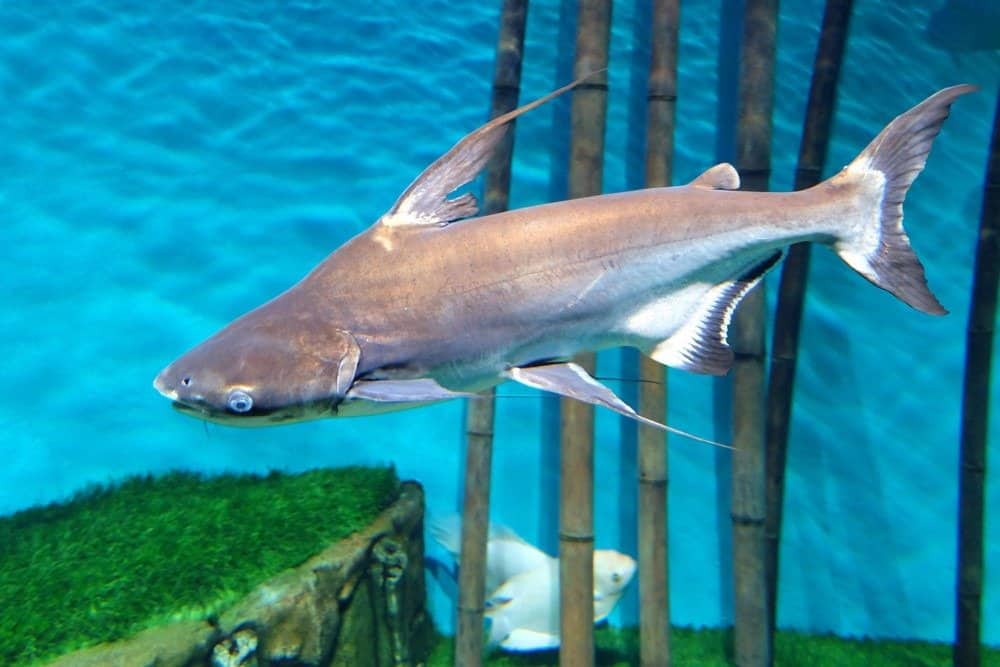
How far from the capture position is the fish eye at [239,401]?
5.57 feet

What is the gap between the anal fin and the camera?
6.48 ft

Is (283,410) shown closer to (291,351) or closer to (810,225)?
(291,351)

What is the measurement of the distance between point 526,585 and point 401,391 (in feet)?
12.1

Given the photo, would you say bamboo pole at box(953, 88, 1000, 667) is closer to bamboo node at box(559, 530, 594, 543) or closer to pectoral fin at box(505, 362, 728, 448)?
bamboo node at box(559, 530, 594, 543)

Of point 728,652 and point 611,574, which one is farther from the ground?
point 611,574

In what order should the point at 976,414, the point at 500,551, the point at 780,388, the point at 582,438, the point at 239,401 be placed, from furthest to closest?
the point at 500,551 < the point at 780,388 < the point at 976,414 < the point at 582,438 < the point at 239,401

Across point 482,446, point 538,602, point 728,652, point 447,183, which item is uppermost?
point 447,183

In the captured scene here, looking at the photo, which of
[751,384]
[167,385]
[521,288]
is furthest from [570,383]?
[751,384]

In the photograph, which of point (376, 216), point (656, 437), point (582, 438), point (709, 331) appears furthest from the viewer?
point (376, 216)

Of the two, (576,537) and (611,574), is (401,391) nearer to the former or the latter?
(576,537)

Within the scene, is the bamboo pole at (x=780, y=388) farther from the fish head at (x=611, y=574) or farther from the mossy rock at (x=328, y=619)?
the mossy rock at (x=328, y=619)

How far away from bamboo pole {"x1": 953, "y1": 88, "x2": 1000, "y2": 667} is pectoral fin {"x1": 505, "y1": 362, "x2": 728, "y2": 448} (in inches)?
120

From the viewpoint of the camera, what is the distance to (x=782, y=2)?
20.5 ft

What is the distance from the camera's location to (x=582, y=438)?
4.00 meters
